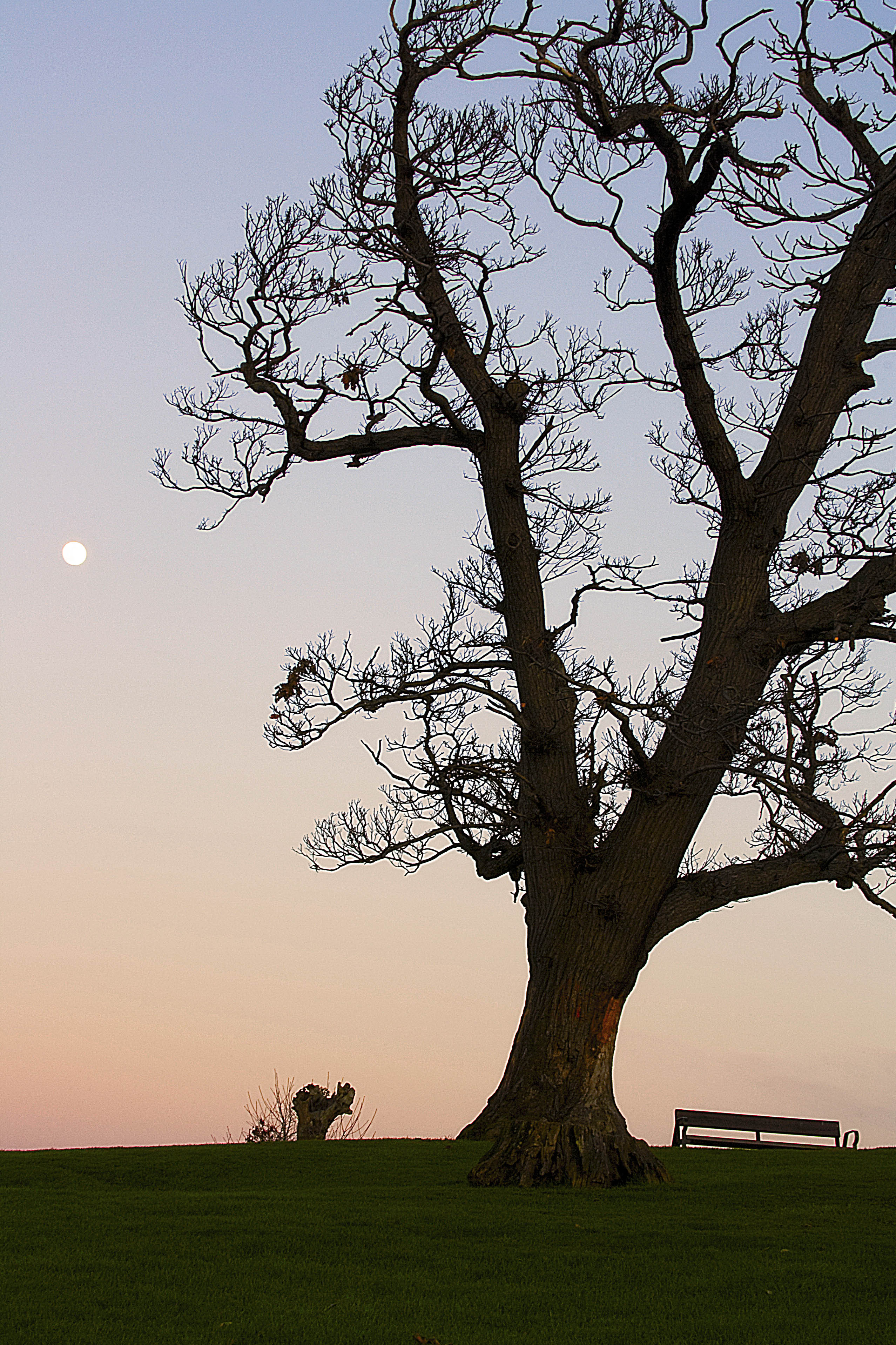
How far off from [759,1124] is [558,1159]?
905 cm

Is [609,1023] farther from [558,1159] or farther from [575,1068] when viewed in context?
[558,1159]

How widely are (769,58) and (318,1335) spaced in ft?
36.5

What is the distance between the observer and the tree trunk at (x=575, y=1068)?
1079 cm

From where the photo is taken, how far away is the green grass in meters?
5.96

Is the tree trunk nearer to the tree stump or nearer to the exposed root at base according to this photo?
the exposed root at base

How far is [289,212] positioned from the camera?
42.9 ft

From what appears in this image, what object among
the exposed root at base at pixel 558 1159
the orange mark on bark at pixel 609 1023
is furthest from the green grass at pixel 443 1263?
the orange mark on bark at pixel 609 1023

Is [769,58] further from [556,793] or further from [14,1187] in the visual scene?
[14,1187]

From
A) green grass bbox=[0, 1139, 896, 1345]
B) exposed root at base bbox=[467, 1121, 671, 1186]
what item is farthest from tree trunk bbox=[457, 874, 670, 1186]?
green grass bbox=[0, 1139, 896, 1345]

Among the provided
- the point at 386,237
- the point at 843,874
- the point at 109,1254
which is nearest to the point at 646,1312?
the point at 109,1254

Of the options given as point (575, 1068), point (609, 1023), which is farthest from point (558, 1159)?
point (609, 1023)

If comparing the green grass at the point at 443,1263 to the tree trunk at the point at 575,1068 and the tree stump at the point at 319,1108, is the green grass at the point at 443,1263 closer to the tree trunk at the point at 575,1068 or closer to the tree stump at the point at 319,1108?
the tree trunk at the point at 575,1068

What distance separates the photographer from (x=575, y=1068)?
439 inches

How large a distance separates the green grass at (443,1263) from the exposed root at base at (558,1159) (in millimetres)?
331
